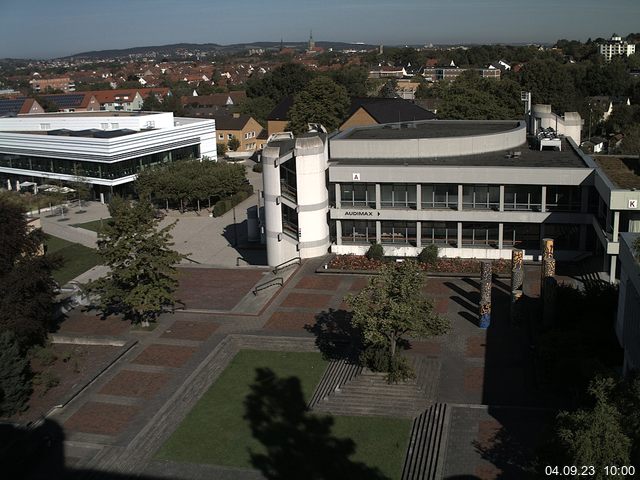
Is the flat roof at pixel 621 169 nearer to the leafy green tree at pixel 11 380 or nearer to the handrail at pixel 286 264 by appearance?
the handrail at pixel 286 264

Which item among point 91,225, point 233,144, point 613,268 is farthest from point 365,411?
point 233,144

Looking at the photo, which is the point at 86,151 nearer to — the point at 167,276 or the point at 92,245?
the point at 92,245

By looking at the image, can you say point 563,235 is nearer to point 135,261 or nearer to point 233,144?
point 135,261

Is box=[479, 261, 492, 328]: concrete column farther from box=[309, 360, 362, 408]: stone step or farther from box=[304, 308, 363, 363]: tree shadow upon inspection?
box=[309, 360, 362, 408]: stone step

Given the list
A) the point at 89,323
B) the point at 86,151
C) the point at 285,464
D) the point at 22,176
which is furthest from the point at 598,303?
the point at 22,176

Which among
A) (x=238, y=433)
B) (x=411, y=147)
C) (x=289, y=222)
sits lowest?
(x=238, y=433)

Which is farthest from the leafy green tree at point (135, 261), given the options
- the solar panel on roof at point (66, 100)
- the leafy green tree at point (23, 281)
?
the solar panel on roof at point (66, 100)

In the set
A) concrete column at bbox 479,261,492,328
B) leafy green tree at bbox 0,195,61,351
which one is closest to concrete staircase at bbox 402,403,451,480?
concrete column at bbox 479,261,492,328
